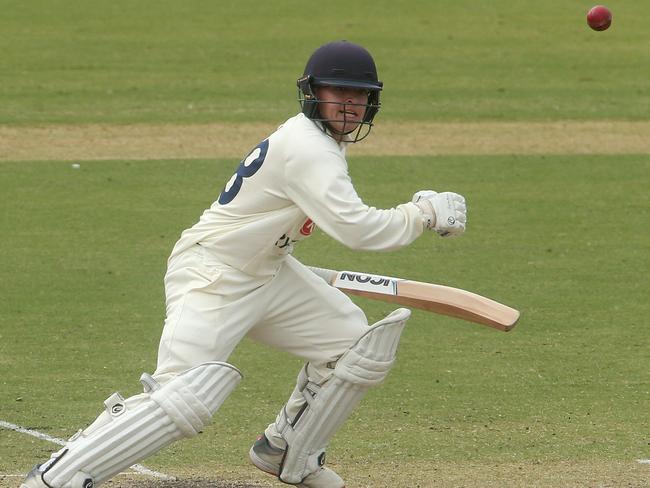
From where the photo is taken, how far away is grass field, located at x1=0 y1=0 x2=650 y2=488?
6148mm

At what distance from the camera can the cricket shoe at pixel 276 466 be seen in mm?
5305

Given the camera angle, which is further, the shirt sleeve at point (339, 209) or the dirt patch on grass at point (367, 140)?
the dirt patch on grass at point (367, 140)

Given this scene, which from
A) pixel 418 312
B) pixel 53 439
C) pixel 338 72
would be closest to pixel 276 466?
pixel 53 439

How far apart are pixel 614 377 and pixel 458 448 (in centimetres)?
139

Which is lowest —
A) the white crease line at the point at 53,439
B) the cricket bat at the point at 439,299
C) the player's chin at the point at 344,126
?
the white crease line at the point at 53,439

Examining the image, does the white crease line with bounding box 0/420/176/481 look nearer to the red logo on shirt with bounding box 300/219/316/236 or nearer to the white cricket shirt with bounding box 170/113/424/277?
the white cricket shirt with bounding box 170/113/424/277

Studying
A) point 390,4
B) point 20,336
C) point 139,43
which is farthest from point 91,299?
point 390,4

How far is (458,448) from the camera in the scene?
19.7ft

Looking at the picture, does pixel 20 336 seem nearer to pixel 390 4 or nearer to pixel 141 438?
pixel 141 438

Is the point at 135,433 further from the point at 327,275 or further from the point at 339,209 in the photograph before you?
the point at 327,275

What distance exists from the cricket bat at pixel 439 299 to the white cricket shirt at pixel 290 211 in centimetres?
37

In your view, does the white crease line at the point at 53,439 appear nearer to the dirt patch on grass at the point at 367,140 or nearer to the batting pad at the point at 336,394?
the batting pad at the point at 336,394

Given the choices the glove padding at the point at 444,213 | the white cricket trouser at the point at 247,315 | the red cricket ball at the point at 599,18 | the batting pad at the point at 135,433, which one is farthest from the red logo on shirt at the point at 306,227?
the red cricket ball at the point at 599,18

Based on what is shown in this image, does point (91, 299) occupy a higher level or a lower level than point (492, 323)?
lower
